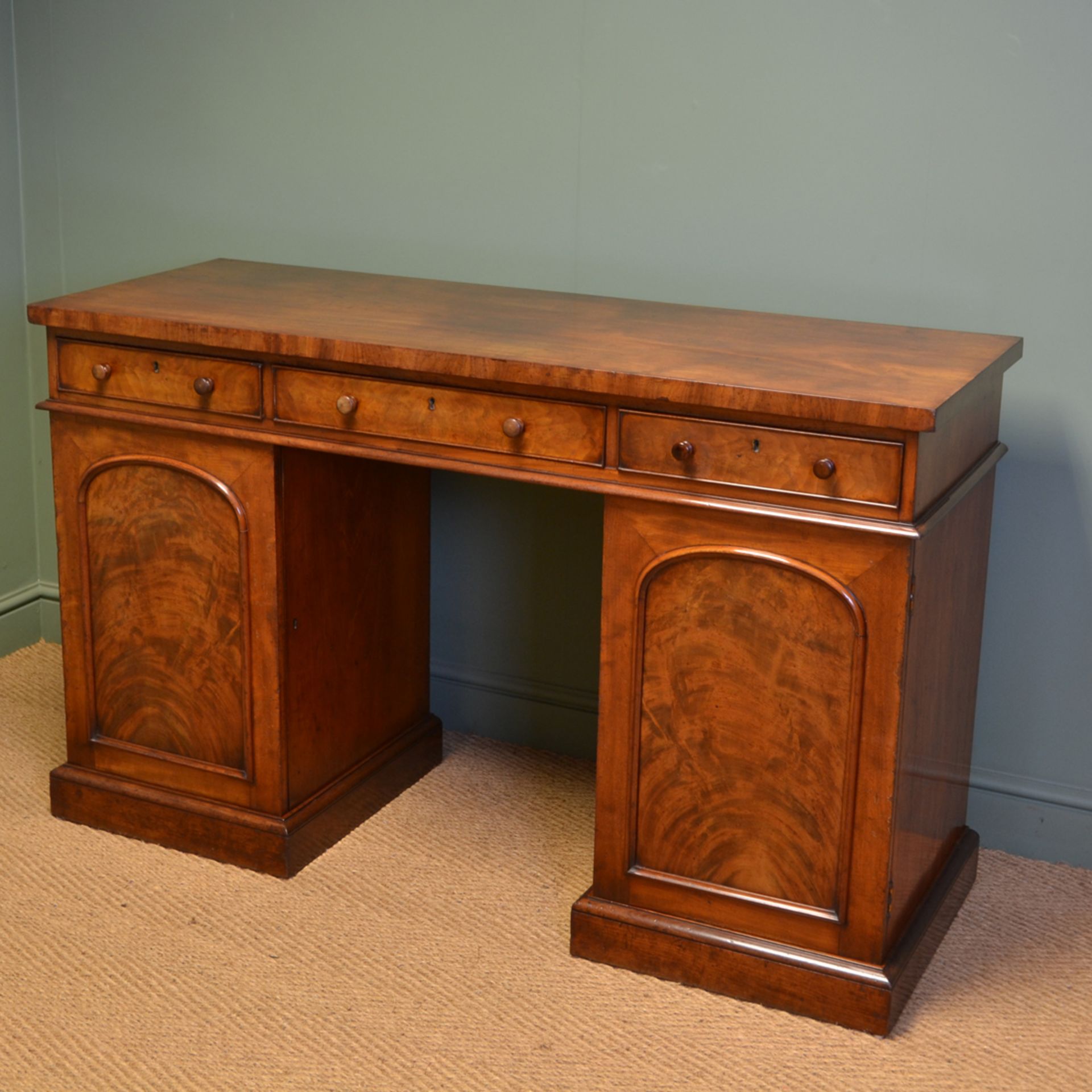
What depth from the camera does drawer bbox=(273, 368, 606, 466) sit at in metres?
2.08

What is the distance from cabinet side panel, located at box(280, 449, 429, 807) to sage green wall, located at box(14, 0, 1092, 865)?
0.20 meters

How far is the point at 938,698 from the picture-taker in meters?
2.22

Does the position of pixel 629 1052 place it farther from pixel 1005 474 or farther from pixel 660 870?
pixel 1005 474

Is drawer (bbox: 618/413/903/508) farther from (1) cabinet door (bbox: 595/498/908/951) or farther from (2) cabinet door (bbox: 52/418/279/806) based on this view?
(2) cabinet door (bbox: 52/418/279/806)

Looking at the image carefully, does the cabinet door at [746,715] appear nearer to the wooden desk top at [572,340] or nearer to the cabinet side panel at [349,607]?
the wooden desk top at [572,340]

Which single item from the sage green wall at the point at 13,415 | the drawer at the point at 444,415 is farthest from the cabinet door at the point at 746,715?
the sage green wall at the point at 13,415

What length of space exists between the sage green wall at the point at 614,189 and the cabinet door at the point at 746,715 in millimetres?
646

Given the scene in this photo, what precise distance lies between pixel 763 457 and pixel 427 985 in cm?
92

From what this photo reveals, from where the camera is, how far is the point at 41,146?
3129 mm

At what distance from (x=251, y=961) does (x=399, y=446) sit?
0.80 metres

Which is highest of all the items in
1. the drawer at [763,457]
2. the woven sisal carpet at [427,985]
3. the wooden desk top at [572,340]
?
the wooden desk top at [572,340]

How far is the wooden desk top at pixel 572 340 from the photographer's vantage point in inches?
76.7

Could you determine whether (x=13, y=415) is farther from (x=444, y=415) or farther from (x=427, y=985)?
(x=427, y=985)

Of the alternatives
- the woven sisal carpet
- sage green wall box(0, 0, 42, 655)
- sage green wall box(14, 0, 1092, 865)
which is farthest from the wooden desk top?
the woven sisal carpet
